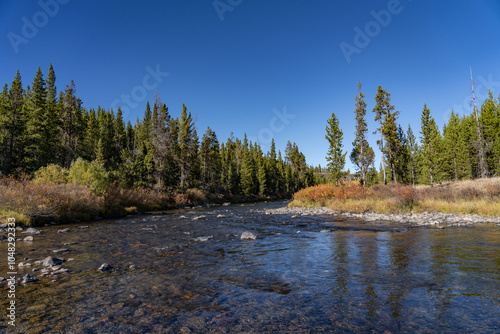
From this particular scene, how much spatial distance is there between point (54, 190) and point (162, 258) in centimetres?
1527

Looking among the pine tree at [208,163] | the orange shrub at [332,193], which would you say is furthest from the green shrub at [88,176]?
the pine tree at [208,163]

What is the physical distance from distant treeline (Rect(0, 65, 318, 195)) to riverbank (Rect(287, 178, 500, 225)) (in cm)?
2716

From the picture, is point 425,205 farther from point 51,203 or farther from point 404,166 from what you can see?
point 404,166

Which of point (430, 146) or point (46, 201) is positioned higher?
point (430, 146)

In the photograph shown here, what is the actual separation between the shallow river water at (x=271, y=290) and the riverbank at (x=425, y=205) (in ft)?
19.7

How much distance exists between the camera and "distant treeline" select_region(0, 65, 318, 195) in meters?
34.4

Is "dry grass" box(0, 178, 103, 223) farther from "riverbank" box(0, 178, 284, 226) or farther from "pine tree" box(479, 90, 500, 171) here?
"pine tree" box(479, 90, 500, 171)

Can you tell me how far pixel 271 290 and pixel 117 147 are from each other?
7475cm

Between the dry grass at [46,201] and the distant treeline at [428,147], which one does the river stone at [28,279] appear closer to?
the dry grass at [46,201]

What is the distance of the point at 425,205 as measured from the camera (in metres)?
17.9

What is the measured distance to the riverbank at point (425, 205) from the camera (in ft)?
46.3

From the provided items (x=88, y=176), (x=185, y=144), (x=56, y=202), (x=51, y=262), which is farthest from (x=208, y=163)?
(x=51, y=262)

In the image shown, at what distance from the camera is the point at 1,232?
11.7m

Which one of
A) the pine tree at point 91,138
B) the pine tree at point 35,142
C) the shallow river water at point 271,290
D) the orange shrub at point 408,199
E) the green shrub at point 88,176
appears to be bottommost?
the shallow river water at point 271,290
